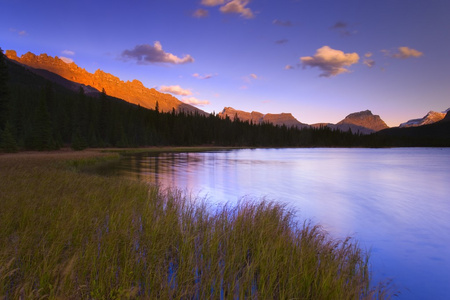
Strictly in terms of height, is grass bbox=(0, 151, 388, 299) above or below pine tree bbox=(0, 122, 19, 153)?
below

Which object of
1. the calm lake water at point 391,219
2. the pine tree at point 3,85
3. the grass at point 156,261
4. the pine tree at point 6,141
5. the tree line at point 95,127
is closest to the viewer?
the grass at point 156,261

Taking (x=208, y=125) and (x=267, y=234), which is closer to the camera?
(x=267, y=234)

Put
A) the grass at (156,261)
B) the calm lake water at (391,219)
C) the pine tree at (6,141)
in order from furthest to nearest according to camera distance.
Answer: the pine tree at (6,141) → the calm lake water at (391,219) → the grass at (156,261)

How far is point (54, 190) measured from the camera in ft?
39.7

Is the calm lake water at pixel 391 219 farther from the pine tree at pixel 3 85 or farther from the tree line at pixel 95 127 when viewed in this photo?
the tree line at pixel 95 127

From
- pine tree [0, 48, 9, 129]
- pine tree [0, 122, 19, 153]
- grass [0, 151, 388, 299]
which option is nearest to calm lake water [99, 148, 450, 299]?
grass [0, 151, 388, 299]

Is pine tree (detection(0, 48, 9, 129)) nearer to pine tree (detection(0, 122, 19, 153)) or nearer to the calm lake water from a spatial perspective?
pine tree (detection(0, 122, 19, 153))

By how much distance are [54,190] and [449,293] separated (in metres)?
15.0

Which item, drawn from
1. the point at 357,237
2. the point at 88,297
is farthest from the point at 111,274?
the point at 357,237

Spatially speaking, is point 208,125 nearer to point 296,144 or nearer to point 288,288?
point 296,144

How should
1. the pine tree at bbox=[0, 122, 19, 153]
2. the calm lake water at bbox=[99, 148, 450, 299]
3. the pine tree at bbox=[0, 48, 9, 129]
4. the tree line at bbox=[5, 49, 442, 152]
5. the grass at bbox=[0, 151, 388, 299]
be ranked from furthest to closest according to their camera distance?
the tree line at bbox=[5, 49, 442, 152] → the pine tree at bbox=[0, 122, 19, 153] → the pine tree at bbox=[0, 48, 9, 129] → the calm lake water at bbox=[99, 148, 450, 299] → the grass at bbox=[0, 151, 388, 299]

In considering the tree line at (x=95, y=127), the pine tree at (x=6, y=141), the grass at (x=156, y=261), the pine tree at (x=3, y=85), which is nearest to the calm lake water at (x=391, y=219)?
the grass at (x=156, y=261)

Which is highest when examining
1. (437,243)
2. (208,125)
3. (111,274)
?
(208,125)

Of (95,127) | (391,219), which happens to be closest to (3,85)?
(391,219)
